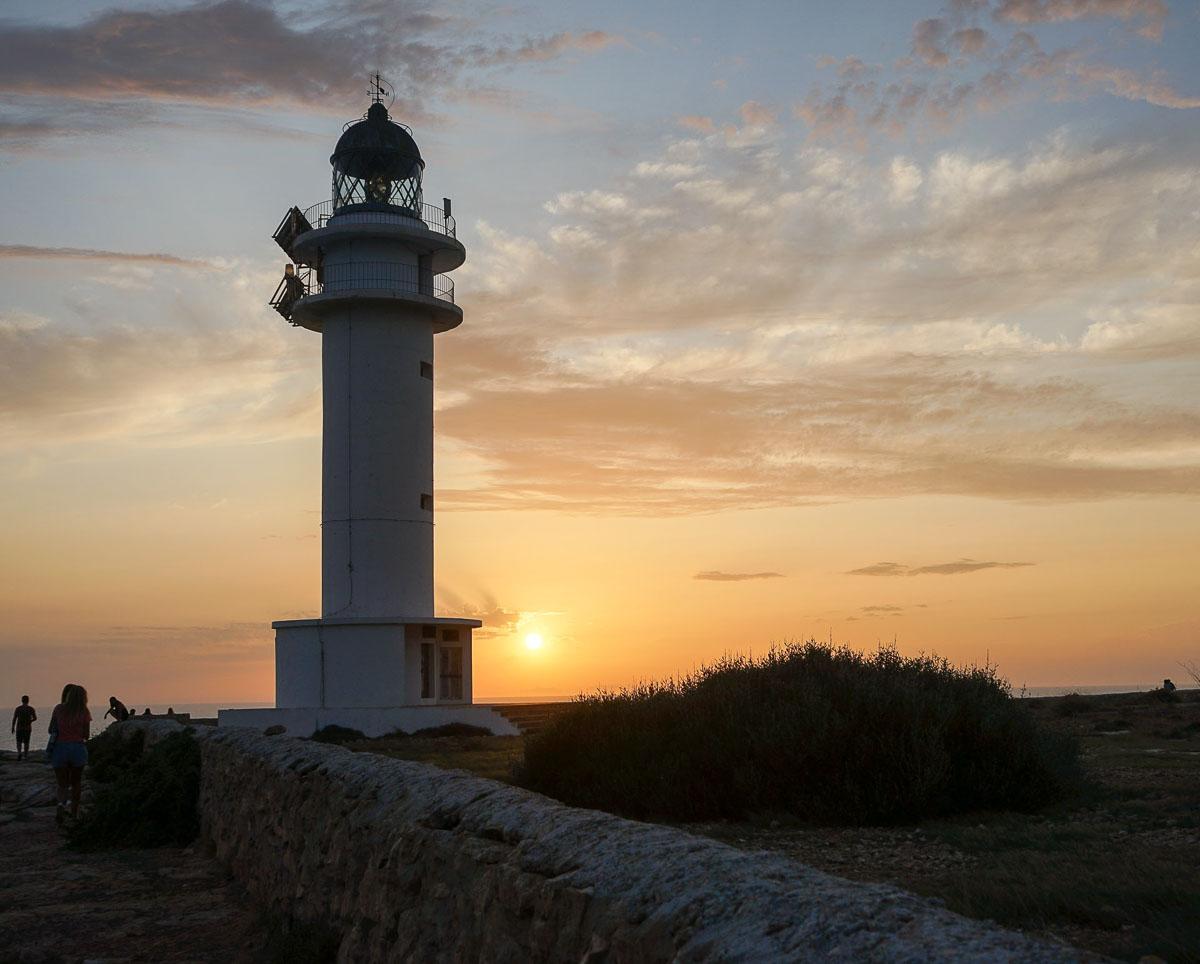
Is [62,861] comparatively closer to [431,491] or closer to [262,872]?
[262,872]

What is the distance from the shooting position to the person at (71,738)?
47.2 ft

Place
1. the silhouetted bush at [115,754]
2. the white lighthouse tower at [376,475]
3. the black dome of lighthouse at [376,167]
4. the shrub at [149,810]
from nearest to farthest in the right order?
the shrub at [149,810] → the silhouetted bush at [115,754] → the white lighthouse tower at [376,475] → the black dome of lighthouse at [376,167]

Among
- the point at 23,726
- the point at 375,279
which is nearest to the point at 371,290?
the point at 375,279

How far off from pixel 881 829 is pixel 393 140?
2760cm

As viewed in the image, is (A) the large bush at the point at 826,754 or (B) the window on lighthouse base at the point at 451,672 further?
(B) the window on lighthouse base at the point at 451,672

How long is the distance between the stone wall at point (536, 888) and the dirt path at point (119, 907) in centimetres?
58

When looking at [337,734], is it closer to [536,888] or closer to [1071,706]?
[1071,706]

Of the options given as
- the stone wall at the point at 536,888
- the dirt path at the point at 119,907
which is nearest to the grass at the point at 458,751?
the dirt path at the point at 119,907

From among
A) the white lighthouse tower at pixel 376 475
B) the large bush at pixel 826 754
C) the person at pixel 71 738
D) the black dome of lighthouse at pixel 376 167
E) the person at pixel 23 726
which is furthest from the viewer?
the black dome of lighthouse at pixel 376 167

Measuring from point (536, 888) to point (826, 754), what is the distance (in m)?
6.25

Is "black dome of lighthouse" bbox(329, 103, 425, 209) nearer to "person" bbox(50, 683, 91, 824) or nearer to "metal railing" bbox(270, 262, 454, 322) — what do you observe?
"metal railing" bbox(270, 262, 454, 322)

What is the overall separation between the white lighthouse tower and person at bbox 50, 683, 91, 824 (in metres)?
13.7

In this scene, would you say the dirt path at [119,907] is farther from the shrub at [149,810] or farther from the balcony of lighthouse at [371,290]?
the balcony of lighthouse at [371,290]

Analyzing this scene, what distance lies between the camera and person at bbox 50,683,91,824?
567 inches
